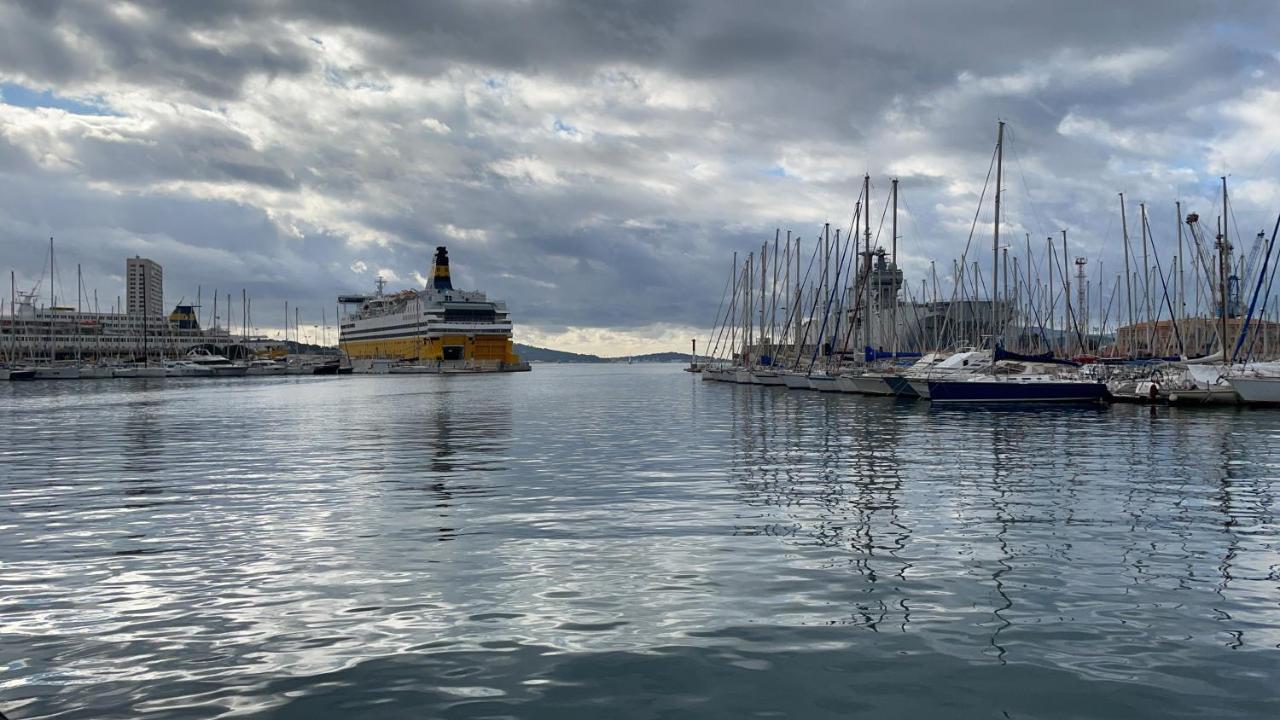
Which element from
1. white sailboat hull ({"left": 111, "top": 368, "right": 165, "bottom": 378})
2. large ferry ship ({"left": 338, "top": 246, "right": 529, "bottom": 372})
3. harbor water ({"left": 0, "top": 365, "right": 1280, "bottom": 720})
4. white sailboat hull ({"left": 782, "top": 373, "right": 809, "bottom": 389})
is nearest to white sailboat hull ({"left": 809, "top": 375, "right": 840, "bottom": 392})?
white sailboat hull ({"left": 782, "top": 373, "right": 809, "bottom": 389})

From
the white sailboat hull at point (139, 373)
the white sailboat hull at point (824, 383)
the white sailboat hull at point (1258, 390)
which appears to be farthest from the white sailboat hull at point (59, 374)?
the white sailboat hull at point (1258, 390)

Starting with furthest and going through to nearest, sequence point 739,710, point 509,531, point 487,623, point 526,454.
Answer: point 526,454 → point 509,531 → point 487,623 → point 739,710

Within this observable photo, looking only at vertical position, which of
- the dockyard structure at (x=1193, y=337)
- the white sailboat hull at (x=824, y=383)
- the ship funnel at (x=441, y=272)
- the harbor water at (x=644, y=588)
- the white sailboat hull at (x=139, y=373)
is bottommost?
the harbor water at (x=644, y=588)

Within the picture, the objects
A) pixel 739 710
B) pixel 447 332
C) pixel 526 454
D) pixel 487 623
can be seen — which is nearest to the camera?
pixel 739 710

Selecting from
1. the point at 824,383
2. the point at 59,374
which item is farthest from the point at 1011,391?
the point at 59,374

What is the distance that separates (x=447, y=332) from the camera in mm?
170250

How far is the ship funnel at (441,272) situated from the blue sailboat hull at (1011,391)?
14864cm

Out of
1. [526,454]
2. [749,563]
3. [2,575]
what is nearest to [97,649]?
[2,575]

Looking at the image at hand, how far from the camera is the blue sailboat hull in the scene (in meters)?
51.2

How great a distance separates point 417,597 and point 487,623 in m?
1.44

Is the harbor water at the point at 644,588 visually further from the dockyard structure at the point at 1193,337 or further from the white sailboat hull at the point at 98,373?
the white sailboat hull at the point at 98,373

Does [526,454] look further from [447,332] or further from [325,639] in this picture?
[447,332]

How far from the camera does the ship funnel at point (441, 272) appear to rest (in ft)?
617

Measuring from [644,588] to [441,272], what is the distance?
7270 inches
